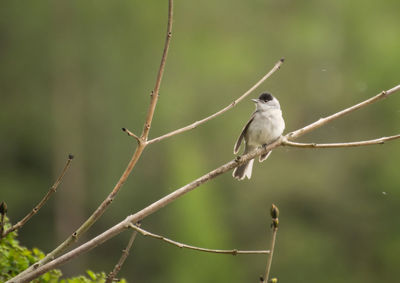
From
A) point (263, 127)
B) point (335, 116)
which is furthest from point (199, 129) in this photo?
point (335, 116)

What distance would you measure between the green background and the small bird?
10526 mm

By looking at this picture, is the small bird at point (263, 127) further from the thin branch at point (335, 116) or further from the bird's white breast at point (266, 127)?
the thin branch at point (335, 116)

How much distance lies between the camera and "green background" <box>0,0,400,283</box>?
52.2 ft

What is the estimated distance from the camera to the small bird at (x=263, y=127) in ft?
14.7

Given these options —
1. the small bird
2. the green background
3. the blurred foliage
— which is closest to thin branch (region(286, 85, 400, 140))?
the blurred foliage

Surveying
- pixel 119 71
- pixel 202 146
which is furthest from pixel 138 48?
pixel 202 146

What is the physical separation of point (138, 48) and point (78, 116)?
2565mm

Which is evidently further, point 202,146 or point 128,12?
point 202,146

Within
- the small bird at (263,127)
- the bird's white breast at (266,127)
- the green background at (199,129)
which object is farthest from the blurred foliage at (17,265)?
the green background at (199,129)

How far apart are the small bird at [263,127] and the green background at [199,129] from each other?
10526 millimetres

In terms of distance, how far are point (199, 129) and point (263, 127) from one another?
12.7 m

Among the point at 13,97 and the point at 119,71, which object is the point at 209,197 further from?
the point at 13,97

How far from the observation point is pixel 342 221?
17.0m

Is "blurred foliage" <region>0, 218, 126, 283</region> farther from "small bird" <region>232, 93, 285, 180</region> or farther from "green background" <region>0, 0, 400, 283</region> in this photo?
"green background" <region>0, 0, 400, 283</region>
